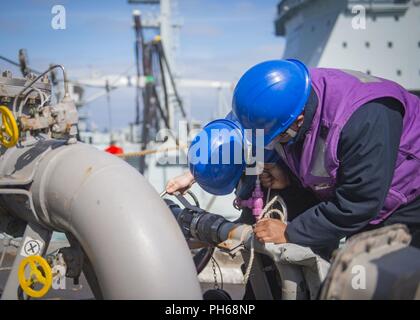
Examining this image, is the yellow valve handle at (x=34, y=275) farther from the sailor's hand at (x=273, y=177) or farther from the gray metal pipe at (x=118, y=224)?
the sailor's hand at (x=273, y=177)

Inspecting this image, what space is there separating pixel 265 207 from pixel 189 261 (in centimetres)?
72

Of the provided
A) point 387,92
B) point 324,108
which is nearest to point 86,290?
point 324,108

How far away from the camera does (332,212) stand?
1940 mm

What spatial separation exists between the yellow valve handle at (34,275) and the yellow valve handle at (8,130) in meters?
0.52

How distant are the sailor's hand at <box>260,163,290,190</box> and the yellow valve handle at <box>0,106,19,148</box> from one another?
1.33 meters

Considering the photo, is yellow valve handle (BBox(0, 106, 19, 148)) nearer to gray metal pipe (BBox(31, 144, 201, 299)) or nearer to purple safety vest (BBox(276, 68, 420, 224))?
gray metal pipe (BBox(31, 144, 201, 299))

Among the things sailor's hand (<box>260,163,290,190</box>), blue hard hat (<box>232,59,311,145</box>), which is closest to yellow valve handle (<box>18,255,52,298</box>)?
blue hard hat (<box>232,59,311,145</box>)

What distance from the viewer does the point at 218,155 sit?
2318 mm

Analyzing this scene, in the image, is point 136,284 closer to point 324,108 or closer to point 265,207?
point 265,207

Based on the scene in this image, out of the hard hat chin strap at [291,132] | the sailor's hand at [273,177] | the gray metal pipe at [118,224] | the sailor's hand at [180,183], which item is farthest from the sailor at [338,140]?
the sailor's hand at [180,183]

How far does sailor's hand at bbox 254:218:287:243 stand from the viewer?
200 cm

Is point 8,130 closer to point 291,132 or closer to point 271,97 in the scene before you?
point 271,97

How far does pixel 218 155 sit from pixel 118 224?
2.79 feet

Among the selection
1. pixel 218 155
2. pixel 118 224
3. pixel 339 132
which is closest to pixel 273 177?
pixel 218 155
